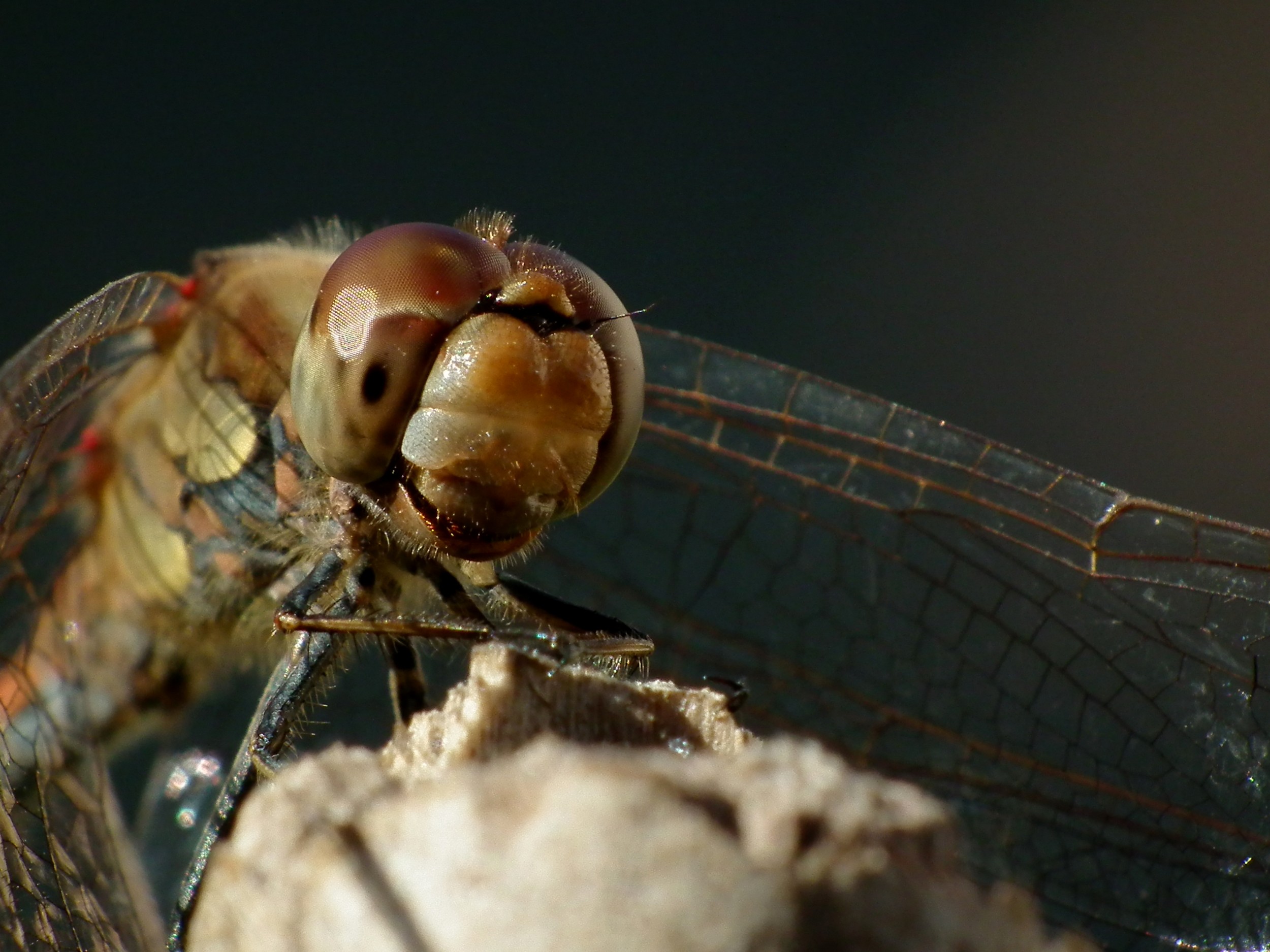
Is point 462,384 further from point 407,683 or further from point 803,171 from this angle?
point 803,171

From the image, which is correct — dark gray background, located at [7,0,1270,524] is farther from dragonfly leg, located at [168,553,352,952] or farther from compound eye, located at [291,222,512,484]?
compound eye, located at [291,222,512,484]

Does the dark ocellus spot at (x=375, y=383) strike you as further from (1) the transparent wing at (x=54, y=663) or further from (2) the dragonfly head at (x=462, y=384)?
(1) the transparent wing at (x=54, y=663)

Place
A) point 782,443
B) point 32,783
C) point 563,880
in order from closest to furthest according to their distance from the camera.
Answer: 1. point 563,880
2. point 32,783
3. point 782,443

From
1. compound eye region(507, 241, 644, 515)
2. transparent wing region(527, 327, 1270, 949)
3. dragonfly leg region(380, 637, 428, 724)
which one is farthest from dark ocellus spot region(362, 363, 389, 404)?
transparent wing region(527, 327, 1270, 949)

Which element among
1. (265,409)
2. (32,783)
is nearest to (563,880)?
(32,783)

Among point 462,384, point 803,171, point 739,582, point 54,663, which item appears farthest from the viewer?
point 803,171

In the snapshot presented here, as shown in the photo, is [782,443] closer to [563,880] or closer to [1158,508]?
[1158,508]

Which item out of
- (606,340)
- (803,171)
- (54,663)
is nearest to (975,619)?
(606,340)
